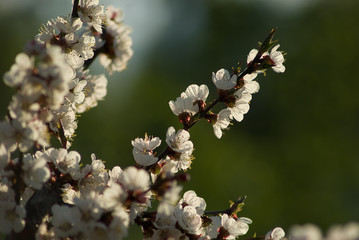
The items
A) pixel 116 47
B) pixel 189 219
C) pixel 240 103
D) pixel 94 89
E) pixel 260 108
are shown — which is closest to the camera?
pixel 189 219

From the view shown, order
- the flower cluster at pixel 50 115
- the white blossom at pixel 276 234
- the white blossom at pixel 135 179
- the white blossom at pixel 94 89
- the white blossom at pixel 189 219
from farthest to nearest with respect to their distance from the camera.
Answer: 1. the white blossom at pixel 94 89
2. the white blossom at pixel 276 234
3. the white blossom at pixel 189 219
4. the white blossom at pixel 135 179
5. the flower cluster at pixel 50 115

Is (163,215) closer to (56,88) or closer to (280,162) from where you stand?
(56,88)

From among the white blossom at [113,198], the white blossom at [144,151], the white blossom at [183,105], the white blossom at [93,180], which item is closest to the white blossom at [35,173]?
the white blossom at [113,198]

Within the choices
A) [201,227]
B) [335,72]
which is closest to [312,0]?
[335,72]

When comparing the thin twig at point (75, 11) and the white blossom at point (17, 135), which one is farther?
the thin twig at point (75, 11)

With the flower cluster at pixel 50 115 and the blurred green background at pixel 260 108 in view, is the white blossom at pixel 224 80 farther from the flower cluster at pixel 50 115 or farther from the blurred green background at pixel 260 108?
the blurred green background at pixel 260 108

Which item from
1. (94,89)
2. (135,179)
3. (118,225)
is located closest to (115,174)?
(135,179)

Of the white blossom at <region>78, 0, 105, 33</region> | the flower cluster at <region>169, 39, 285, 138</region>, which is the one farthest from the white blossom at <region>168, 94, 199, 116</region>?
the white blossom at <region>78, 0, 105, 33</region>

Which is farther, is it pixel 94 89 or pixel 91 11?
pixel 94 89

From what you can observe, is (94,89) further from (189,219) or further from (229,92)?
(189,219)

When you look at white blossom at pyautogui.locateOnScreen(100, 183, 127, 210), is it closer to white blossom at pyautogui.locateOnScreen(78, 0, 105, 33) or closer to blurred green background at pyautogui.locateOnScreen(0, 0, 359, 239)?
white blossom at pyautogui.locateOnScreen(78, 0, 105, 33)
